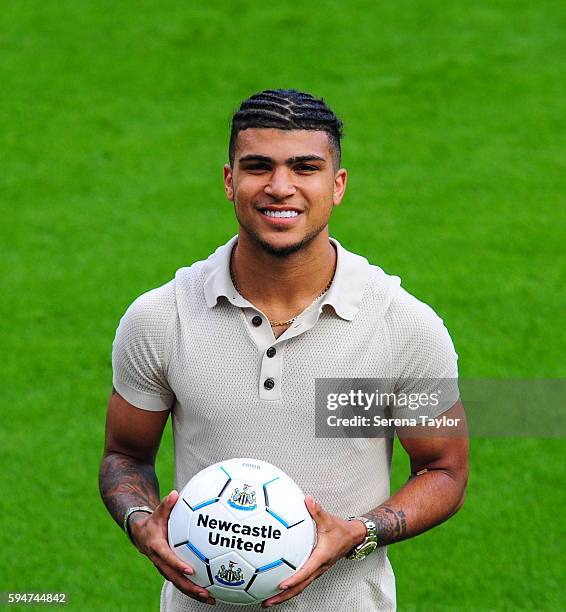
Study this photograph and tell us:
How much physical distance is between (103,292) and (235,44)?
467 centimetres

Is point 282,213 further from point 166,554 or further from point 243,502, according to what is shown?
point 166,554

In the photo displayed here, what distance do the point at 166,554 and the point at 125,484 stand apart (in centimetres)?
54

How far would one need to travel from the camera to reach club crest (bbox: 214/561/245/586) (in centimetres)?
361

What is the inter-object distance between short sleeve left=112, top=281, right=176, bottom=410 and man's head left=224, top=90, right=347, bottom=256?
0.34 meters

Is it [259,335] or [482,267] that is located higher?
[482,267]

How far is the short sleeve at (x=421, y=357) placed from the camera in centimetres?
384

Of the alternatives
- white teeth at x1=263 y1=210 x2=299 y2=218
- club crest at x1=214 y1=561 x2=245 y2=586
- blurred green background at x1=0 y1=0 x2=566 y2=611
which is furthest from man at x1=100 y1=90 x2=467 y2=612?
blurred green background at x1=0 y1=0 x2=566 y2=611

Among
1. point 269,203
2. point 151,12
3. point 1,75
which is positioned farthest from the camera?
point 151,12

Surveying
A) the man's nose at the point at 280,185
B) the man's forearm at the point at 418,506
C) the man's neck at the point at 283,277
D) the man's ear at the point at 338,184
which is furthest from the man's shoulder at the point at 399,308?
the man's forearm at the point at 418,506

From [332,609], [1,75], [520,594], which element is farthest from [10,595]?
[1,75]

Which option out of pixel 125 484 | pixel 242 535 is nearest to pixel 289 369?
pixel 242 535

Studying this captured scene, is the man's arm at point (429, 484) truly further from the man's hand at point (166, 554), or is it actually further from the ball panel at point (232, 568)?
the man's hand at point (166, 554)

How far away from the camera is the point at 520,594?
261 inches

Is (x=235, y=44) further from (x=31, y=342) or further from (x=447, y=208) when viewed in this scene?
(x=31, y=342)
